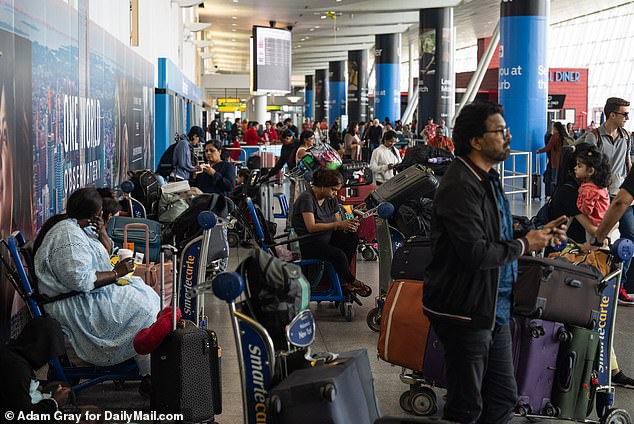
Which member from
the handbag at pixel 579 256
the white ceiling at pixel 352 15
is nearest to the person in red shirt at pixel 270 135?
the white ceiling at pixel 352 15

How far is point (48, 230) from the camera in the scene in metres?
5.27

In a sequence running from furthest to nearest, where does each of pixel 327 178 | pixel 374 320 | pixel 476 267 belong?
pixel 327 178 → pixel 374 320 → pixel 476 267

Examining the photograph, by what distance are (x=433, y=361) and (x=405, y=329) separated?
23 cm

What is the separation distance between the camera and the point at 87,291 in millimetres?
5129

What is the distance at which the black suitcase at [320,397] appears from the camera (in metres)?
3.41

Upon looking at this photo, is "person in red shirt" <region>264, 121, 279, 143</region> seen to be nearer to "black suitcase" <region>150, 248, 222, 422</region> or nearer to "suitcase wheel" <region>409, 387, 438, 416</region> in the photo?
"suitcase wheel" <region>409, 387, 438, 416</region>

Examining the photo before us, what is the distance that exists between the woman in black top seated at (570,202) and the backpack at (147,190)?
4.63 m

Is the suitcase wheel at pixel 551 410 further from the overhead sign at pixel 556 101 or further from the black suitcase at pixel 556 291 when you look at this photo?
the overhead sign at pixel 556 101

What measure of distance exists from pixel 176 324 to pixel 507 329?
194cm

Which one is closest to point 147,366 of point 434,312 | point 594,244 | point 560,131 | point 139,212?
point 434,312

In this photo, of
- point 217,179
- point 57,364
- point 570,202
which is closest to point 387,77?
point 217,179

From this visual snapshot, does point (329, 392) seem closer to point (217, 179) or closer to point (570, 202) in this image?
point (570, 202)

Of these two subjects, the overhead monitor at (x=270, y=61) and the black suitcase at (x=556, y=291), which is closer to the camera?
the black suitcase at (x=556, y=291)

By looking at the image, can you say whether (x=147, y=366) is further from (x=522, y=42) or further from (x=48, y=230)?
(x=522, y=42)
